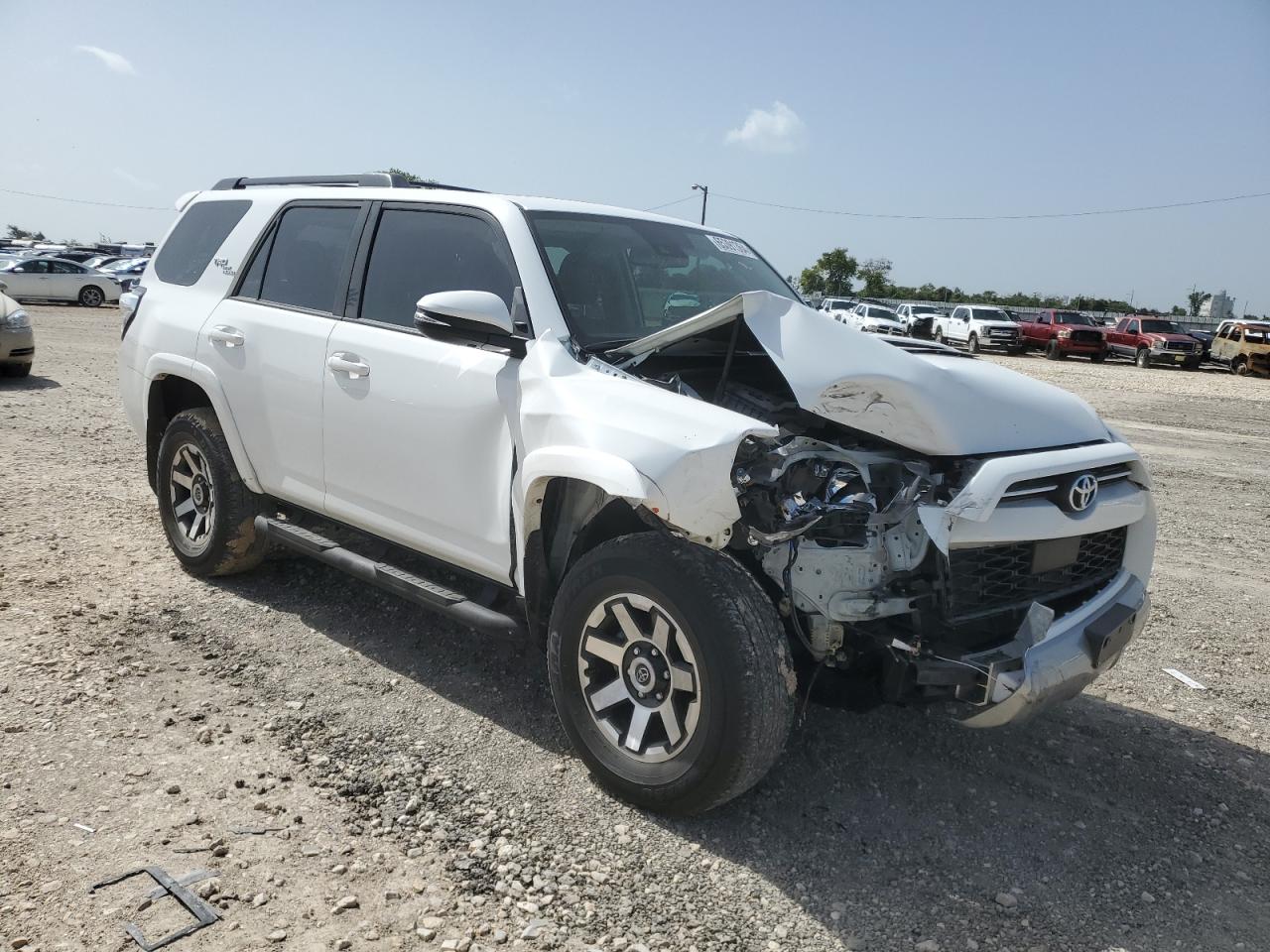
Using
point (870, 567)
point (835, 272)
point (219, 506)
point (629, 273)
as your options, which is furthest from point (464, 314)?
point (835, 272)

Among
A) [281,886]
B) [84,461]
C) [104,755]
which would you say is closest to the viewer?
[281,886]

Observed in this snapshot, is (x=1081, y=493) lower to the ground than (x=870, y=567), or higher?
higher

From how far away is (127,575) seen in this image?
5242 mm

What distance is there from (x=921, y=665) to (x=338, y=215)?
3.32 metres

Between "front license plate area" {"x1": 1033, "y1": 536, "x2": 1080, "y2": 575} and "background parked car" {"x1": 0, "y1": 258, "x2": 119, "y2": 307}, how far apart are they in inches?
1269

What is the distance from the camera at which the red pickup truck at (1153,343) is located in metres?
29.6

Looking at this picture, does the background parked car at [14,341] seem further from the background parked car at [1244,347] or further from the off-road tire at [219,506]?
the background parked car at [1244,347]

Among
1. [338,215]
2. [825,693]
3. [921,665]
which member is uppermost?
[338,215]

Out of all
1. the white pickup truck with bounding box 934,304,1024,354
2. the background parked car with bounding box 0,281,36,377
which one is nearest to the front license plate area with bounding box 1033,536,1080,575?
the background parked car with bounding box 0,281,36,377

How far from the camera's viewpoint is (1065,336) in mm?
32375

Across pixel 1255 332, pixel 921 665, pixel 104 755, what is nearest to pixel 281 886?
pixel 104 755

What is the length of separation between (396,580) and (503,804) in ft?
3.67

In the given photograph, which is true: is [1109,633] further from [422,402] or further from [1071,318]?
[1071,318]

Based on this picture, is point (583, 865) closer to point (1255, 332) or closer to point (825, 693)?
point (825, 693)
